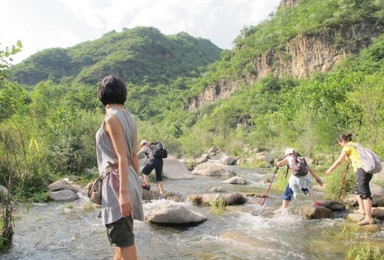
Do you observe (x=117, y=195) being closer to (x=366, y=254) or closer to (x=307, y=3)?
(x=366, y=254)

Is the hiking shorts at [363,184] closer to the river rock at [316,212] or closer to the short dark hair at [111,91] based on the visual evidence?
the river rock at [316,212]

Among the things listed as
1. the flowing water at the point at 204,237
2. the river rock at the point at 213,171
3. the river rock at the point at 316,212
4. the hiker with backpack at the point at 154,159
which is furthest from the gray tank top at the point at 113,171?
the river rock at the point at 213,171

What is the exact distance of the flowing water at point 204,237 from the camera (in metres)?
7.26

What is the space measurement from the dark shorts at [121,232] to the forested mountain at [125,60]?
11097 cm

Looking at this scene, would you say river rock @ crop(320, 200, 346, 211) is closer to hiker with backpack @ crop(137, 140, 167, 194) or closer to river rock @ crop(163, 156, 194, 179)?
hiker with backpack @ crop(137, 140, 167, 194)

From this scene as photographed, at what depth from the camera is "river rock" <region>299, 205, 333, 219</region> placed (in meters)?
10.2

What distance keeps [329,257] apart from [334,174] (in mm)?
6499

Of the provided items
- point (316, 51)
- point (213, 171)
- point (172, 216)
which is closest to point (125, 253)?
point (172, 216)

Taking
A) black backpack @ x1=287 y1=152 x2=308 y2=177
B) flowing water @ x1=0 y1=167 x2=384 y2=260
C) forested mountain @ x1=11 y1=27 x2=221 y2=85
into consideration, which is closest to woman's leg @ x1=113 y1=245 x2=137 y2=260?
flowing water @ x1=0 y1=167 x2=384 y2=260

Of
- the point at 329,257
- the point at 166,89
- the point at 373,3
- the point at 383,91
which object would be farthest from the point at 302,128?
the point at 166,89

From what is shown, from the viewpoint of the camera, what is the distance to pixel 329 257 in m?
6.98

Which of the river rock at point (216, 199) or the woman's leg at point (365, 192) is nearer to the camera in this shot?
the woman's leg at point (365, 192)

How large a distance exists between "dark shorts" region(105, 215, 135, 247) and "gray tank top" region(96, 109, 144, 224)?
Result: 0.06m

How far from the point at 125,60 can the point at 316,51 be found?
229 feet
